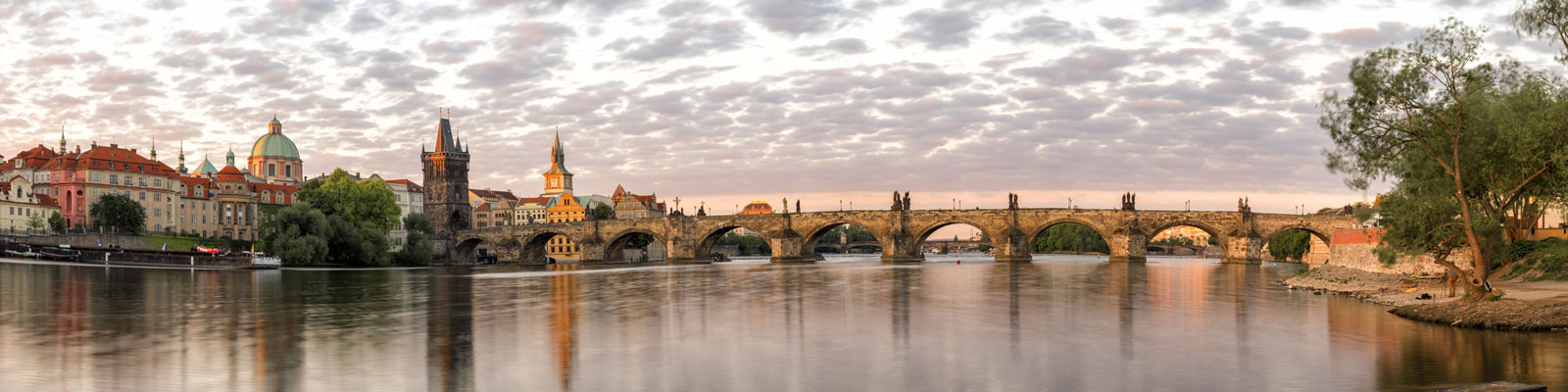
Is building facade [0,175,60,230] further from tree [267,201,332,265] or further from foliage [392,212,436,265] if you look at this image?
foliage [392,212,436,265]

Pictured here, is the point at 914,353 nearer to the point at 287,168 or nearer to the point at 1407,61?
the point at 1407,61

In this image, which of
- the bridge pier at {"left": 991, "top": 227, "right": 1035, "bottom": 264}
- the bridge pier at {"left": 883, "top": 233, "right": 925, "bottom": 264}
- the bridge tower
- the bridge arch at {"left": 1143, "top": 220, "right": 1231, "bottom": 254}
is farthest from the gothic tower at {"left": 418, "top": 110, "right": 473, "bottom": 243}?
the bridge arch at {"left": 1143, "top": 220, "right": 1231, "bottom": 254}

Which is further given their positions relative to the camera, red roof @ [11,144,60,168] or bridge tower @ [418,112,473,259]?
bridge tower @ [418,112,473,259]

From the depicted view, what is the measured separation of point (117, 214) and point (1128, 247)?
274 feet

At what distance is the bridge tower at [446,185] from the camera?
14650 centimetres

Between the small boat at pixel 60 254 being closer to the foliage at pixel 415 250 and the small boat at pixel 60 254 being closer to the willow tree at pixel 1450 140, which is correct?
the foliage at pixel 415 250

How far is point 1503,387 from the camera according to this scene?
13.0 metres

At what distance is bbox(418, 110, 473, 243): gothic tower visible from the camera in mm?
146500

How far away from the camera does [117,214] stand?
290 ft

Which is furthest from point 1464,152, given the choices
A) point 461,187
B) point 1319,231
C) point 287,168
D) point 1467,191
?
point 287,168

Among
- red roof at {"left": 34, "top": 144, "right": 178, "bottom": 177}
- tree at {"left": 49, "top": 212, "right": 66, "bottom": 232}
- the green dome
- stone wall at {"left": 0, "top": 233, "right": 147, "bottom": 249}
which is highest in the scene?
the green dome

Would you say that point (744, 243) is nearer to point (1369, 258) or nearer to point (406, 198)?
point (406, 198)

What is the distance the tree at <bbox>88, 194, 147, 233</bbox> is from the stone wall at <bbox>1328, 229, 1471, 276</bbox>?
8850 cm

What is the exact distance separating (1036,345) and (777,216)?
284 feet
